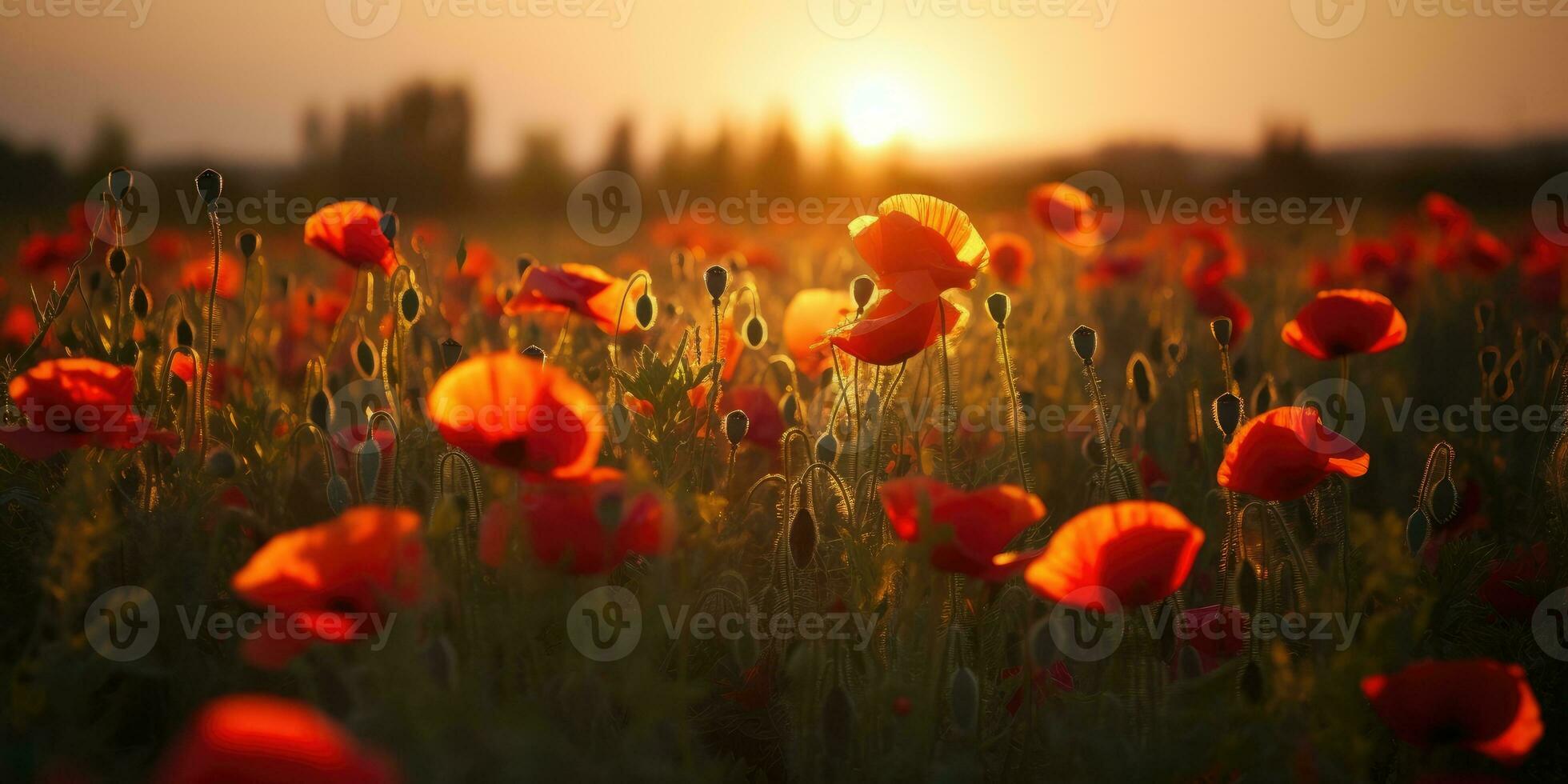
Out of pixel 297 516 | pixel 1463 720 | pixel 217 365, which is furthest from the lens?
pixel 217 365

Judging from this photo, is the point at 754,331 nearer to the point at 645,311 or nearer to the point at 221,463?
the point at 645,311

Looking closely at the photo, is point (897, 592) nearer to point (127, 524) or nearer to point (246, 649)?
point (246, 649)

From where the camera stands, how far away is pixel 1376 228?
8.25 meters

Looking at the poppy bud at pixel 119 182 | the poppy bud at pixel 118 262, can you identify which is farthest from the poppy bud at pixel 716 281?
the poppy bud at pixel 118 262

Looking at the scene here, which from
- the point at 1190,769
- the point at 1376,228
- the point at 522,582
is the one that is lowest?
the point at 1190,769

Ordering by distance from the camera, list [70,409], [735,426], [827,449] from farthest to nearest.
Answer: [827,449], [735,426], [70,409]

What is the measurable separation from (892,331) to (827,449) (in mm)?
403

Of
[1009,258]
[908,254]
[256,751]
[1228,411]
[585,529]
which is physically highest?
[1009,258]

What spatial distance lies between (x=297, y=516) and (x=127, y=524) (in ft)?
1.03

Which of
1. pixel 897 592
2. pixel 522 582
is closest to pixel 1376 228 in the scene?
pixel 897 592

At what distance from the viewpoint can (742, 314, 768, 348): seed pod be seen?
235cm

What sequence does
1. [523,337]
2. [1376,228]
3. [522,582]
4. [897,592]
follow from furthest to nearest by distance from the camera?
[1376,228] → [523,337] → [897,592] → [522,582]

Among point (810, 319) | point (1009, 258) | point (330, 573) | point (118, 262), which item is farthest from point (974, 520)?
point (1009, 258)

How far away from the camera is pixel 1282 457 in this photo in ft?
5.03
